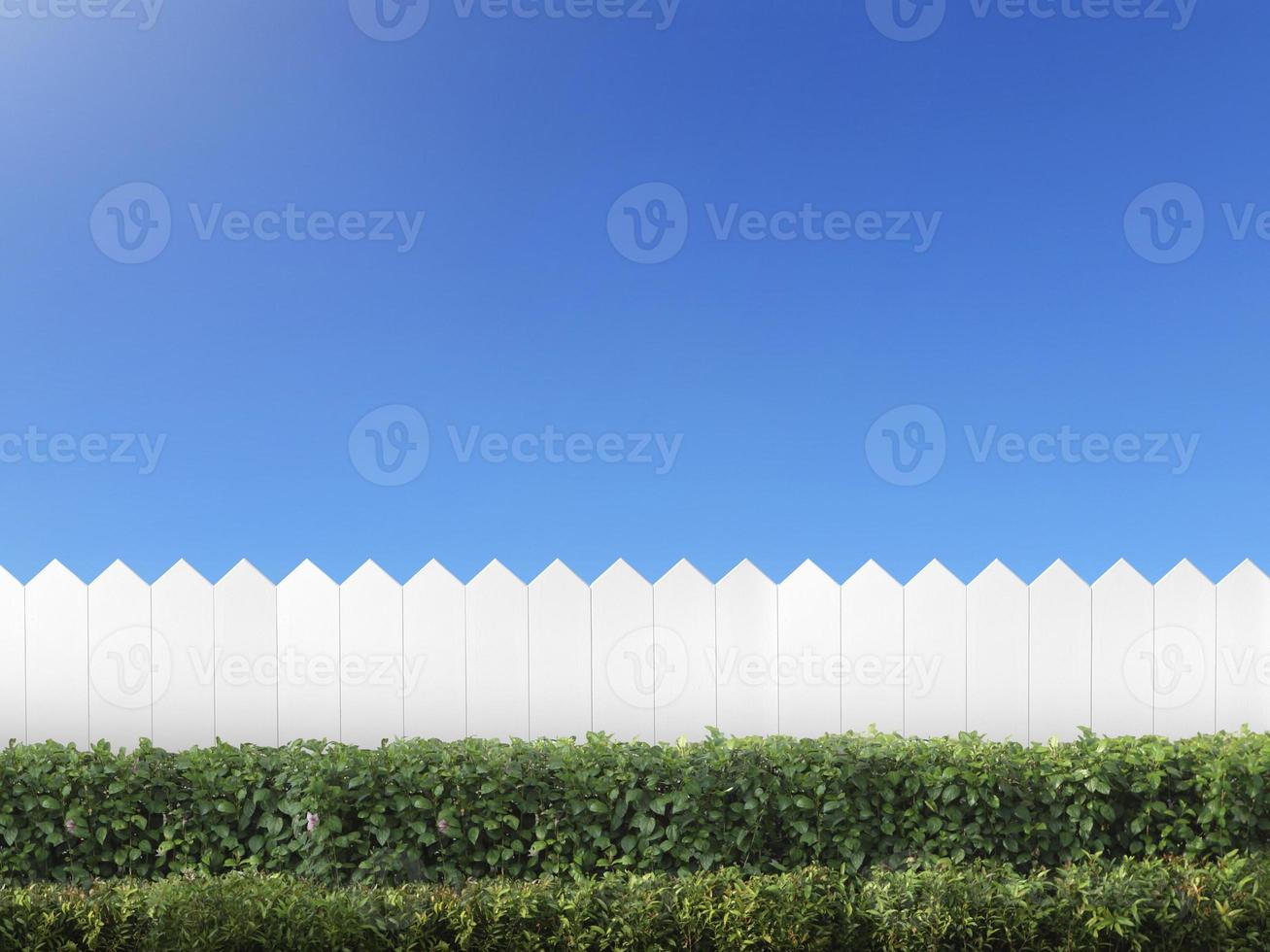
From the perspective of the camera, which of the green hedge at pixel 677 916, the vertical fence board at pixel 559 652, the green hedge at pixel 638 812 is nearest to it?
the green hedge at pixel 677 916

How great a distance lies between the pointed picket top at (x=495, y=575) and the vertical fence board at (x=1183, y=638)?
13.3 feet

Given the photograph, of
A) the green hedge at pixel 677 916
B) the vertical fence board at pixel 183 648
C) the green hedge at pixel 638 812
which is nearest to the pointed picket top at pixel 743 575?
the green hedge at pixel 638 812

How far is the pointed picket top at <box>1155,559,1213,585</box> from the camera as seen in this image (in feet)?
19.6

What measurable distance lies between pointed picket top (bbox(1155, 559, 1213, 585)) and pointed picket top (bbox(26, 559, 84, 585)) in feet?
22.7

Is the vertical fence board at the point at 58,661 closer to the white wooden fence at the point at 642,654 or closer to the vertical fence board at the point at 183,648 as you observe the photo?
the white wooden fence at the point at 642,654

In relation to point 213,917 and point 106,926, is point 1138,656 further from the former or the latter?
point 106,926

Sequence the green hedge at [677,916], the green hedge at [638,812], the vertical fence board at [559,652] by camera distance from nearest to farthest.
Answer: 1. the green hedge at [677,916]
2. the green hedge at [638,812]
3. the vertical fence board at [559,652]

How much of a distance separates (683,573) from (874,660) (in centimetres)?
131

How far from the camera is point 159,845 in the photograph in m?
4.39

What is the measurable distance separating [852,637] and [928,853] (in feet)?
6.17

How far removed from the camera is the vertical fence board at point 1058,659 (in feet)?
19.4

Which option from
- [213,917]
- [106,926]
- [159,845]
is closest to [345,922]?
[213,917]

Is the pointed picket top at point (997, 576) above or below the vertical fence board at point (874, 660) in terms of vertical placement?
above

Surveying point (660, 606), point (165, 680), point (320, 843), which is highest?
point (660, 606)
